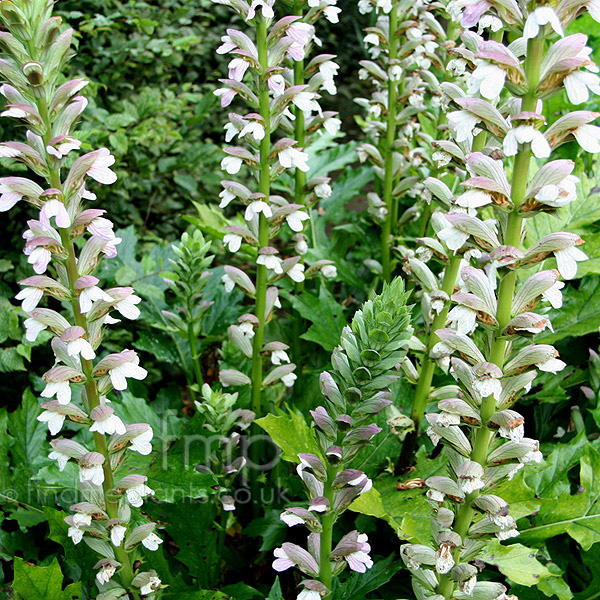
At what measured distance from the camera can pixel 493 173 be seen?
50.0 inches

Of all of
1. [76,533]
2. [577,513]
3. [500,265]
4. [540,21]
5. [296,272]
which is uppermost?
[540,21]

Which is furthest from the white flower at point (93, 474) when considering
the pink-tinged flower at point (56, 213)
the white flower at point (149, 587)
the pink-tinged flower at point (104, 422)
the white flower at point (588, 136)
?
the white flower at point (588, 136)

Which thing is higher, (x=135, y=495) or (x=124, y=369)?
(x=124, y=369)

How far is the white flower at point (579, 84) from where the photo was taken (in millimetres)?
1166

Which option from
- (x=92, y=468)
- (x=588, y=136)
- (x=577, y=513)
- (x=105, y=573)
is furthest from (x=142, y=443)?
(x=577, y=513)

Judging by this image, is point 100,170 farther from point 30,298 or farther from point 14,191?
point 30,298

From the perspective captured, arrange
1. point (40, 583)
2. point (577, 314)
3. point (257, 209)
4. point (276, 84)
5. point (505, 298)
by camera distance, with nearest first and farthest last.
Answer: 1. point (505, 298)
2. point (40, 583)
3. point (276, 84)
4. point (257, 209)
5. point (577, 314)

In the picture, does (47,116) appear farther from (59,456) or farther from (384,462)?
(384,462)

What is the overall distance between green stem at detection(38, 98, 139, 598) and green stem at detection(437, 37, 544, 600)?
0.89 m

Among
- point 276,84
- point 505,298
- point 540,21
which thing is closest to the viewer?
point 540,21

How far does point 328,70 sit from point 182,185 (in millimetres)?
1818

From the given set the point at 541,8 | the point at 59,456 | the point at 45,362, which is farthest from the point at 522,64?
the point at 45,362

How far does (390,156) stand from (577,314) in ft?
3.68

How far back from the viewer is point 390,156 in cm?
290
